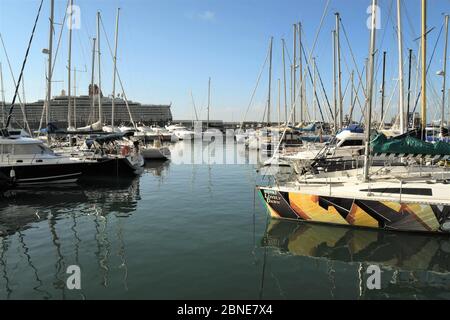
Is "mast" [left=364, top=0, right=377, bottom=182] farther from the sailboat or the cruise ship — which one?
the cruise ship

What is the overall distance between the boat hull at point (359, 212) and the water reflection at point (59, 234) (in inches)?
246

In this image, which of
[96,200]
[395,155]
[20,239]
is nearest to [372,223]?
[395,155]

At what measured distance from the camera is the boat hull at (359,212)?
478 inches

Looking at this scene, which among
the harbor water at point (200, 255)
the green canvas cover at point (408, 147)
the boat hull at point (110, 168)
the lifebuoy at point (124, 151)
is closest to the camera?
the harbor water at point (200, 255)

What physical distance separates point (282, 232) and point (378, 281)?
14.3 ft

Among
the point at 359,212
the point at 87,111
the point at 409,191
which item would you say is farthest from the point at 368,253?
the point at 87,111

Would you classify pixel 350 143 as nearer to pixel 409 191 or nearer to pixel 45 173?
pixel 409 191

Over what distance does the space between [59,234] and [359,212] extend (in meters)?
11.0

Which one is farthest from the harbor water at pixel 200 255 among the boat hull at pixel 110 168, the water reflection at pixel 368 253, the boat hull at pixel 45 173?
the boat hull at pixel 110 168

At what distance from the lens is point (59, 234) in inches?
520

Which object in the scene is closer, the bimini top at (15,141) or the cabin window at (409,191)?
the cabin window at (409,191)

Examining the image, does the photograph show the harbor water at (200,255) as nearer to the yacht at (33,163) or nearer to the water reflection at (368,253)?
the water reflection at (368,253)
